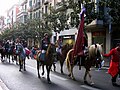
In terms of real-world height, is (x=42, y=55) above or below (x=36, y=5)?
below

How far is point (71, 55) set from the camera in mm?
12977

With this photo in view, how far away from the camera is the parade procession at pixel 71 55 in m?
11.1

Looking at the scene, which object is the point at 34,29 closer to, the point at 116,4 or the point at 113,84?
the point at 116,4

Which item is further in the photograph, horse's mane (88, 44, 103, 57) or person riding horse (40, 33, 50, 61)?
person riding horse (40, 33, 50, 61)

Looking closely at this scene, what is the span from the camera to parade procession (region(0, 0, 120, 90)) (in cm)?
1110

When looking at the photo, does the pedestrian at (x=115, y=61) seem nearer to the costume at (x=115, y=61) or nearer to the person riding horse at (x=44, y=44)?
the costume at (x=115, y=61)

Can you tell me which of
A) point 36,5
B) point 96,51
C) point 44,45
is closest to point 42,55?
point 44,45

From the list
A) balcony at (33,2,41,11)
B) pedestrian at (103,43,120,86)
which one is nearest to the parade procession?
pedestrian at (103,43,120,86)

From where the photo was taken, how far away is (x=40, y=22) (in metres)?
40.0

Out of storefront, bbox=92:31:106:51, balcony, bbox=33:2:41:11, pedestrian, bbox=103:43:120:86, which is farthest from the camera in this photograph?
balcony, bbox=33:2:41:11

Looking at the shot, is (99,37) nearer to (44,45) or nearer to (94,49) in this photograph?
(44,45)

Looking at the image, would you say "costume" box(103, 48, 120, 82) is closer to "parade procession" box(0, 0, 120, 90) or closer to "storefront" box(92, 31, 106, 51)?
"parade procession" box(0, 0, 120, 90)

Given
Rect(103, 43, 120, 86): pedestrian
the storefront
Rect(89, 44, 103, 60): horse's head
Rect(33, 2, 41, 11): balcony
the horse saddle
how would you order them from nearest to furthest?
Rect(89, 44, 103, 60): horse's head < Rect(103, 43, 120, 86): pedestrian < the horse saddle < the storefront < Rect(33, 2, 41, 11): balcony

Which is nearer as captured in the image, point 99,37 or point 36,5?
point 99,37
